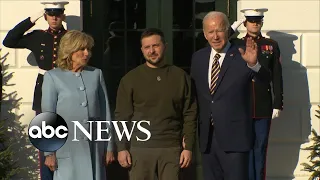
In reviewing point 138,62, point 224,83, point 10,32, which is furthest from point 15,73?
point 224,83

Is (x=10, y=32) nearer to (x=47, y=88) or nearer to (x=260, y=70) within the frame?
(x=47, y=88)

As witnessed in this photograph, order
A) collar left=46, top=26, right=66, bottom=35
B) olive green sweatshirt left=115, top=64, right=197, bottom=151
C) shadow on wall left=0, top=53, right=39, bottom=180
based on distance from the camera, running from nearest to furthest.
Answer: olive green sweatshirt left=115, top=64, right=197, bottom=151, collar left=46, top=26, right=66, bottom=35, shadow on wall left=0, top=53, right=39, bottom=180

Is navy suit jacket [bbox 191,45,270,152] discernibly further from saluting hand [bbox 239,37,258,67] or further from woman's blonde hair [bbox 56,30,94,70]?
woman's blonde hair [bbox 56,30,94,70]

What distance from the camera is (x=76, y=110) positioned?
5.64 metres

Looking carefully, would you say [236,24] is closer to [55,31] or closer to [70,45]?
[55,31]

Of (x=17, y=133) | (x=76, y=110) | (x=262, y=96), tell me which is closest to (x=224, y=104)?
(x=76, y=110)

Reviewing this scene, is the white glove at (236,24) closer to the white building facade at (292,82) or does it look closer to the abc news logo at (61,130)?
the white building facade at (292,82)

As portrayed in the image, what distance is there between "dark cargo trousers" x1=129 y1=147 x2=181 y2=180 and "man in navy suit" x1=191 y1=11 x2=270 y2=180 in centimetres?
27

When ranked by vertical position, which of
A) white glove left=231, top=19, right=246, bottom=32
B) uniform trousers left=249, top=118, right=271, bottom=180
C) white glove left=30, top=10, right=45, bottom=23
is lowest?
uniform trousers left=249, top=118, right=271, bottom=180

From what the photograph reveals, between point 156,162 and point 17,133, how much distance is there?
88.2 inches

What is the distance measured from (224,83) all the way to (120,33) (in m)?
2.16

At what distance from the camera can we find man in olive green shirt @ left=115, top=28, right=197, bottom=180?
5812 mm

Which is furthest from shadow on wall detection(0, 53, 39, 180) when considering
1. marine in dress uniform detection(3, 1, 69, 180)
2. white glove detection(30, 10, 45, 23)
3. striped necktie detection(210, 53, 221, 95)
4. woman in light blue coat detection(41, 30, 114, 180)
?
striped necktie detection(210, 53, 221, 95)

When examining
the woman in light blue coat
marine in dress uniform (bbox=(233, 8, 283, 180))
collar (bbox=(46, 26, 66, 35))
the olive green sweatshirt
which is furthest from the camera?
marine in dress uniform (bbox=(233, 8, 283, 180))
